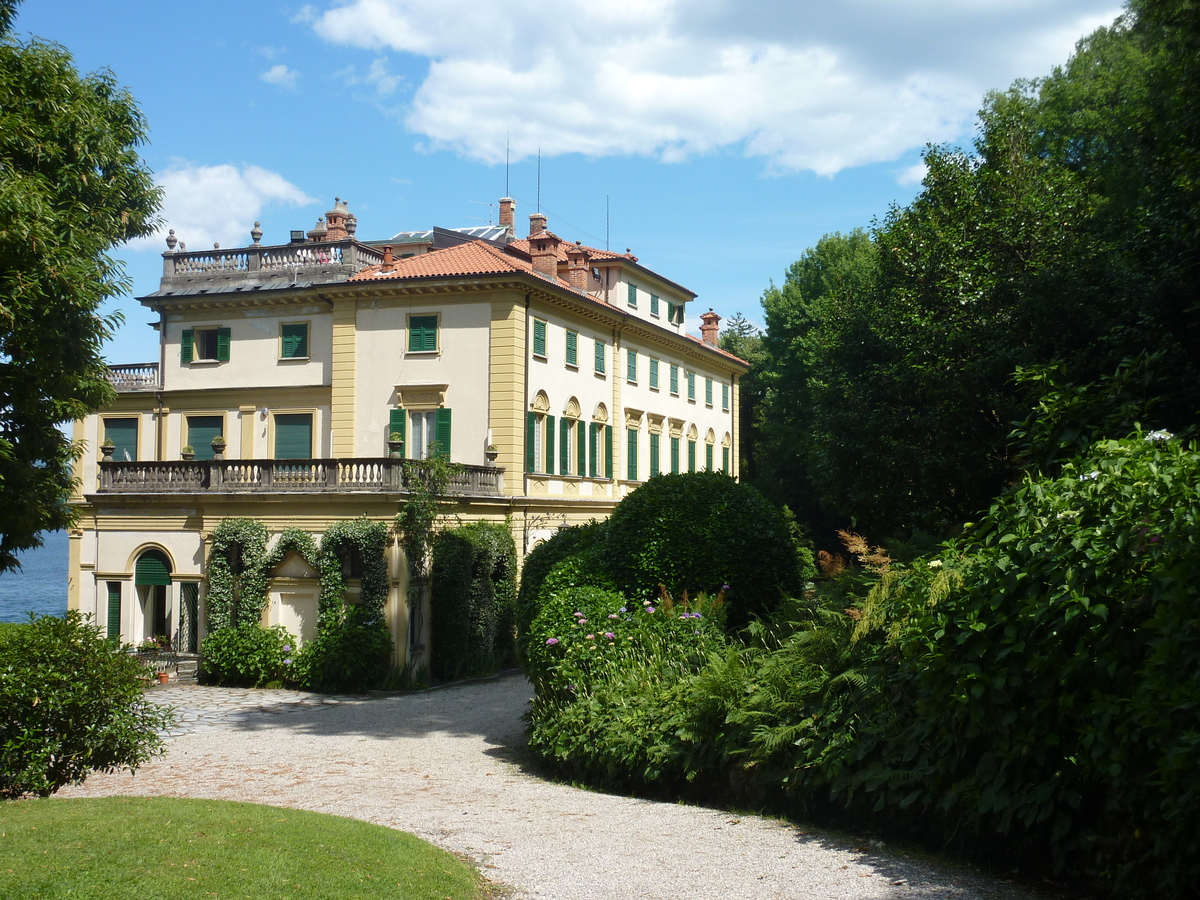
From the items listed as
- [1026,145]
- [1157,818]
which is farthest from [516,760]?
[1026,145]

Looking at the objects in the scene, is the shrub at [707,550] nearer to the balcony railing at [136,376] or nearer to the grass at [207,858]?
the grass at [207,858]

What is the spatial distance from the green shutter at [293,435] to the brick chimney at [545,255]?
9312 mm

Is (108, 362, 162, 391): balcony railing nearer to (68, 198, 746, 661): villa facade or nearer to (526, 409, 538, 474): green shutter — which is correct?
(68, 198, 746, 661): villa facade

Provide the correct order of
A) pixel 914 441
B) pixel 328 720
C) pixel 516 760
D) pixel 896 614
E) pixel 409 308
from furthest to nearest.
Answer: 1. pixel 409 308
2. pixel 328 720
3. pixel 914 441
4. pixel 516 760
5. pixel 896 614

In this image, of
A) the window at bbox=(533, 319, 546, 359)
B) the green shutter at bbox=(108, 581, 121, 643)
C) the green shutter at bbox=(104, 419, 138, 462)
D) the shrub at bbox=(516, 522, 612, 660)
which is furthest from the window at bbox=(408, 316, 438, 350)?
the shrub at bbox=(516, 522, 612, 660)

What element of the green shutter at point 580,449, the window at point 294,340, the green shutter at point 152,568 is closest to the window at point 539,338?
the green shutter at point 580,449

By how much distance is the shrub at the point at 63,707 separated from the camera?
33.2 ft

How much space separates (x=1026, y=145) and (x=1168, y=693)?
52.3 feet

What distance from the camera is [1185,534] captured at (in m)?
6.86

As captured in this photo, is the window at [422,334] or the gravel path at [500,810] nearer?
the gravel path at [500,810]

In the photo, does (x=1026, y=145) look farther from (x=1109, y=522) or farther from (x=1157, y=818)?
(x=1157, y=818)

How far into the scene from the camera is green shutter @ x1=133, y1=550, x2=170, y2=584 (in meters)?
27.0

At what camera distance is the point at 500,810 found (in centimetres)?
1127

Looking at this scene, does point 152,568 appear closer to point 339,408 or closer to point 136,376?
point 339,408
